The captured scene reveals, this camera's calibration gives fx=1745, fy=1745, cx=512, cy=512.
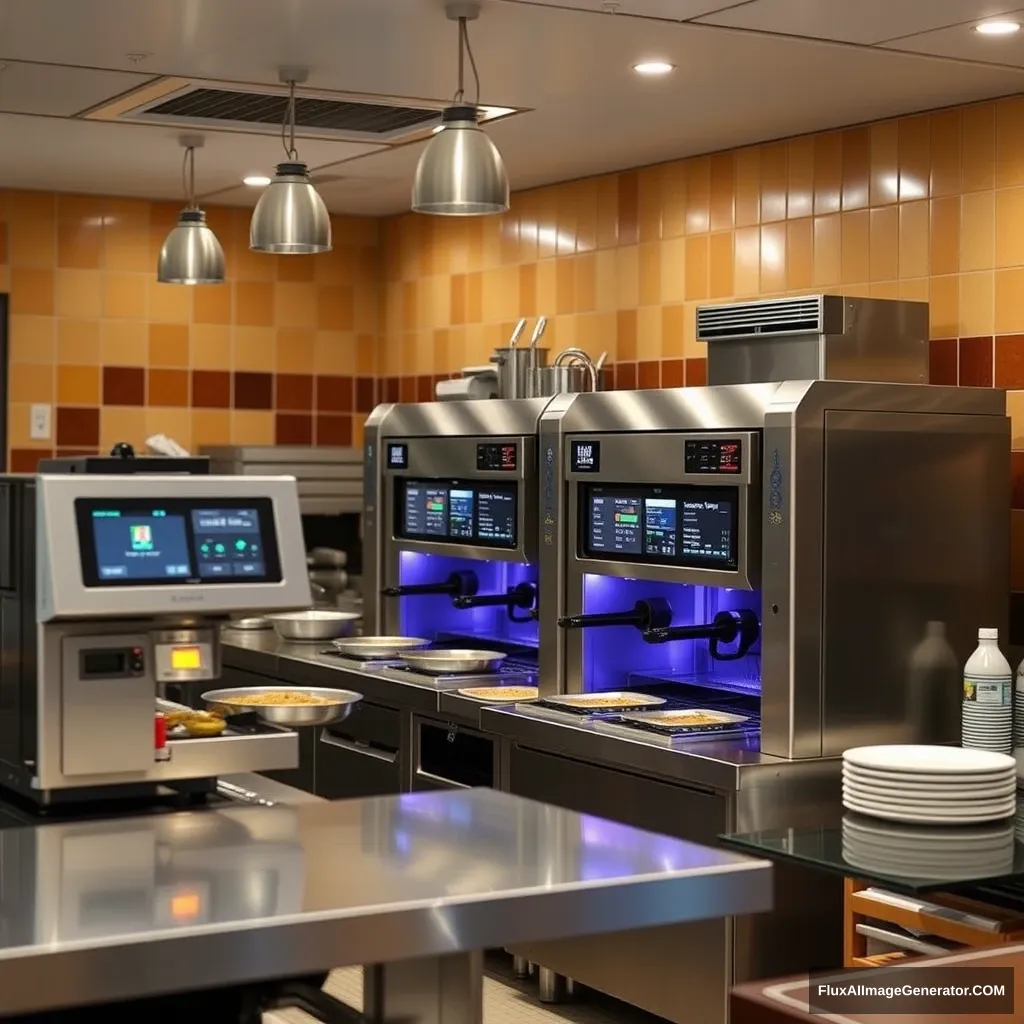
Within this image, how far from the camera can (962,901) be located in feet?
11.3

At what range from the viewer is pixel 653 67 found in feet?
13.4

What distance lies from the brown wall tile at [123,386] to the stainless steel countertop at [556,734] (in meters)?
1.38

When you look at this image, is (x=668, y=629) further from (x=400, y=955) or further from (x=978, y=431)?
(x=400, y=955)

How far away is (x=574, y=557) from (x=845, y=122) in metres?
1.38

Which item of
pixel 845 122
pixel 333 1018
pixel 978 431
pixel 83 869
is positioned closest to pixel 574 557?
pixel 978 431

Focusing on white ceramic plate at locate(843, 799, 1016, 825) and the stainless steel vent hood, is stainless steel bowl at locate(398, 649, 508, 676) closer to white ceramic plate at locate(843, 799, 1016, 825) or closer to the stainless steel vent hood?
the stainless steel vent hood

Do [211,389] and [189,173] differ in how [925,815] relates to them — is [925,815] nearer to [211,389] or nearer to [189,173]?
[189,173]

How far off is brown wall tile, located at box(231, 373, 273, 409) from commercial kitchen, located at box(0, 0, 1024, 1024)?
5.6 inches

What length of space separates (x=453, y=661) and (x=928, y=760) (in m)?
1.70

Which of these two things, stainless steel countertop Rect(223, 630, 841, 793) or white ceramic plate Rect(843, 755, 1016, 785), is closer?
white ceramic plate Rect(843, 755, 1016, 785)

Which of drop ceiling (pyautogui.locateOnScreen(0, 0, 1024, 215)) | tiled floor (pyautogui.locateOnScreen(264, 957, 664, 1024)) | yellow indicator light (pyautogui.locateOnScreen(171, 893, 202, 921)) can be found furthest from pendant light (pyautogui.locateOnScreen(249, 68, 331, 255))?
yellow indicator light (pyautogui.locateOnScreen(171, 893, 202, 921))

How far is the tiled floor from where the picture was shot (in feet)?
13.6

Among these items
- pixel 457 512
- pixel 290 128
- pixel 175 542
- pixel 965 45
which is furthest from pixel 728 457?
pixel 175 542

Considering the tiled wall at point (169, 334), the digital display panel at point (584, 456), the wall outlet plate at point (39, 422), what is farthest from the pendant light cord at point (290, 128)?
the wall outlet plate at point (39, 422)
